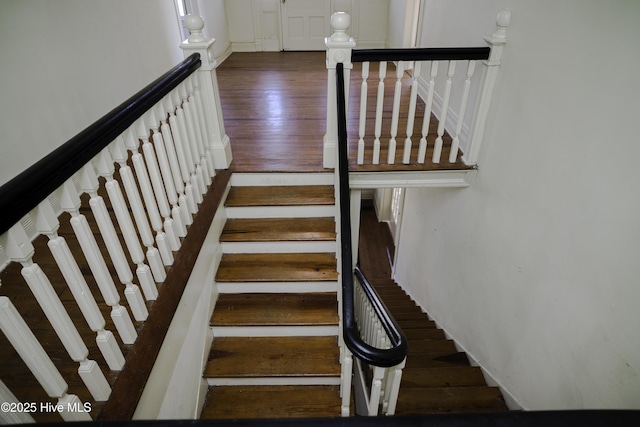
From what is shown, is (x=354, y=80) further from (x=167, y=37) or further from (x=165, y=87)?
(x=165, y=87)

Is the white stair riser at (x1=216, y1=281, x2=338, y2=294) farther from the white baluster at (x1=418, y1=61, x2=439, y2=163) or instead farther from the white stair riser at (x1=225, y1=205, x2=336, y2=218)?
the white baluster at (x1=418, y1=61, x2=439, y2=163)

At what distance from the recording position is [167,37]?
3.89 metres

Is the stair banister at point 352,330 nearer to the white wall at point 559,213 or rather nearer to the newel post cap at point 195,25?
the white wall at point 559,213

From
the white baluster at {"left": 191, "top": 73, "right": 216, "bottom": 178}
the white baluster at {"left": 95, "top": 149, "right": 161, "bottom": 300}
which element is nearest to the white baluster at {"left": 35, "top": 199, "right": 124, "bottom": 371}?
the white baluster at {"left": 95, "top": 149, "right": 161, "bottom": 300}

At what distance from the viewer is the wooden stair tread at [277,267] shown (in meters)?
2.43

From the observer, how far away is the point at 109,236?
4.42 ft

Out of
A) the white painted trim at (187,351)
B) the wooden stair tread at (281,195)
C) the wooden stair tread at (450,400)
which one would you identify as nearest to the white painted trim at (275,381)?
the white painted trim at (187,351)

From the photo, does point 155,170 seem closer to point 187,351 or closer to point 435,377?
point 187,351

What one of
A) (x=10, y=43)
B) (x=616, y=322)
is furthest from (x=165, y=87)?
(x=616, y=322)

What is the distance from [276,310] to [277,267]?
29 centimetres

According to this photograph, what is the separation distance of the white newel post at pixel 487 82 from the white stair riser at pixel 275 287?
137cm

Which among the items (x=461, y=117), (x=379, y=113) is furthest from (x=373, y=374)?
(x=461, y=117)

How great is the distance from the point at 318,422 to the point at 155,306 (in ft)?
4.69

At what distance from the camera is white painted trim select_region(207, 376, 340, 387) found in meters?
2.17
